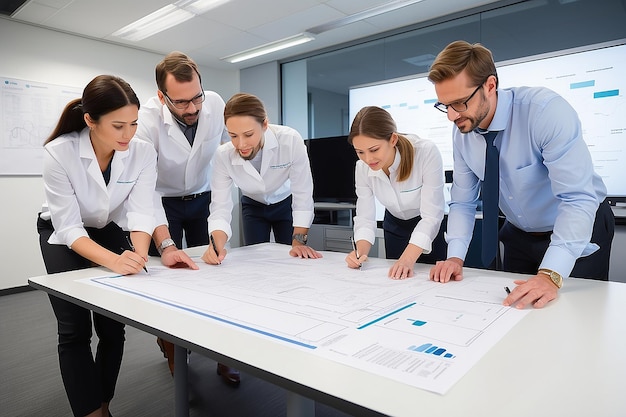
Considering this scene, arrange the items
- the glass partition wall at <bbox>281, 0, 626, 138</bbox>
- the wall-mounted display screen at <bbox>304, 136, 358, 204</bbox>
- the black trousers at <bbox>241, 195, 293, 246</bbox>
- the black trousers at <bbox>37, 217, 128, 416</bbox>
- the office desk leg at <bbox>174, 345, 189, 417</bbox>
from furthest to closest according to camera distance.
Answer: the wall-mounted display screen at <bbox>304, 136, 358, 204</bbox> → the glass partition wall at <bbox>281, 0, 626, 138</bbox> → the black trousers at <bbox>241, 195, 293, 246</bbox> → the office desk leg at <bbox>174, 345, 189, 417</bbox> → the black trousers at <bbox>37, 217, 128, 416</bbox>

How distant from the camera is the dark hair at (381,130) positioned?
4.92ft

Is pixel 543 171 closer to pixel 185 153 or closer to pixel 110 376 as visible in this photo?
pixel 185 153

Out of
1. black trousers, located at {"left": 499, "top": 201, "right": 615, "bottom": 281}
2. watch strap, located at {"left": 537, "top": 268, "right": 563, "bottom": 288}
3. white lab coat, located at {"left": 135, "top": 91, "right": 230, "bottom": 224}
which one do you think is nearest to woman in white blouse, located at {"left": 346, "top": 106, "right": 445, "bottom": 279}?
black trousers, located at {"left": 499, "top": 201, "right": 615, "bottom": 281}

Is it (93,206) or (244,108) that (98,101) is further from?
(244,108)

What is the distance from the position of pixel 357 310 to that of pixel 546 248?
837mm

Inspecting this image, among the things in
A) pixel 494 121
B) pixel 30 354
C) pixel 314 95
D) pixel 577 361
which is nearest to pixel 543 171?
pixel 494 121

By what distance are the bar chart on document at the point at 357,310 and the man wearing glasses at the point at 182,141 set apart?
0.52 m

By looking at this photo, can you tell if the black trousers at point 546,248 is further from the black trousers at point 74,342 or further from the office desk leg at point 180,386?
the black trousers at point 74,342

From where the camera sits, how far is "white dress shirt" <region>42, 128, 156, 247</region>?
1366mm

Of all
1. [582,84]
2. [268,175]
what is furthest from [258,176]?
[582,84]

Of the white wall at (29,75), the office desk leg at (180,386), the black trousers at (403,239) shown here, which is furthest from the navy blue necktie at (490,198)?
the white wall at (29,75)

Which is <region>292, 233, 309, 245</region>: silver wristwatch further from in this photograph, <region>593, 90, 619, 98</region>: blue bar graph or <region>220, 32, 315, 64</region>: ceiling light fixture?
<region>220, 32, 315, 64</region>: ceiling light fixture

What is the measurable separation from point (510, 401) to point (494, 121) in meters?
0.93

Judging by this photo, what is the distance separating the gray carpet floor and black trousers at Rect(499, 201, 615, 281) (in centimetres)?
95
